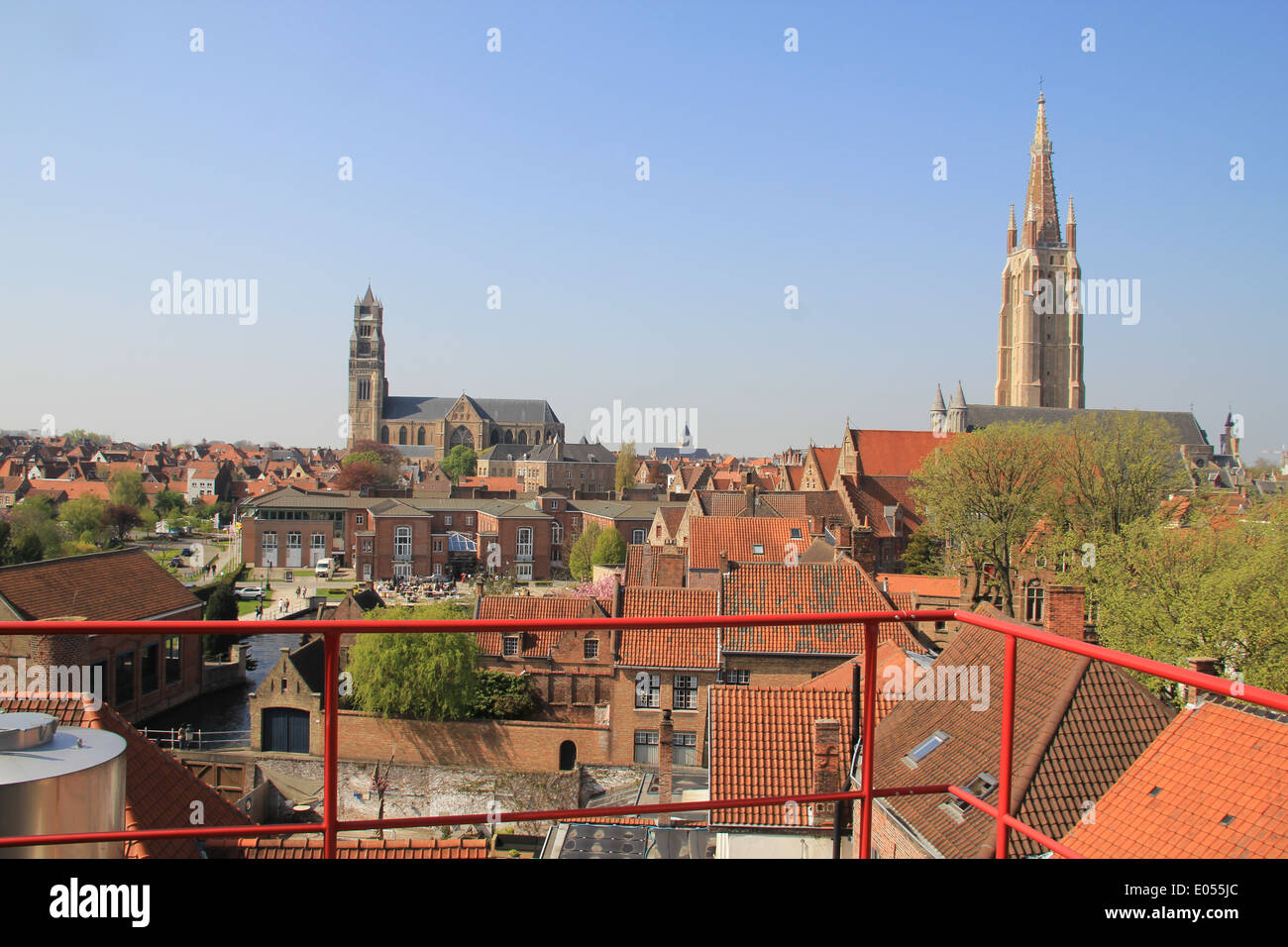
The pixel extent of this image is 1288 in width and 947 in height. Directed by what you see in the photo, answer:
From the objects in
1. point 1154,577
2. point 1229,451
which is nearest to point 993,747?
point 1154,577

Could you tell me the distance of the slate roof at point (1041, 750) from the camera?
990 centimetres

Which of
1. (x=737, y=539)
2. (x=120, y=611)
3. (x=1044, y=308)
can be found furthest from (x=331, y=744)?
(x=1044, y=308)

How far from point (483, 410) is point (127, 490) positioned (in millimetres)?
58192

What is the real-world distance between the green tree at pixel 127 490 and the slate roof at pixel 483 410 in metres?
53.8

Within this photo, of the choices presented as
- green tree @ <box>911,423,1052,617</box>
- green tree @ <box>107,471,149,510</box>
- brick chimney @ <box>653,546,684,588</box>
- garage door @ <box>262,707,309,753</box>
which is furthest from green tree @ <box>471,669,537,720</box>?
green tree @ <box>107,471,149,510</box>

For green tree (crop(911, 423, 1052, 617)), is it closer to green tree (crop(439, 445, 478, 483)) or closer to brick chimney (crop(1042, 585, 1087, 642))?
brick chimney (crop(1042, 585, 1087, 642))

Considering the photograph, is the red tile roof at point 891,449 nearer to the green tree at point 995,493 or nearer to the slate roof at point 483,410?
the green tree at point 995,493

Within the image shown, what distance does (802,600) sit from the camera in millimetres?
23609

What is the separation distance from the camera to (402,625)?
291 centimetres

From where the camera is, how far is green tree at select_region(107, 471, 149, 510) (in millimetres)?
70250

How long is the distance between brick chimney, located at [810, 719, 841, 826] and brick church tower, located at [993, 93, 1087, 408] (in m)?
79.7

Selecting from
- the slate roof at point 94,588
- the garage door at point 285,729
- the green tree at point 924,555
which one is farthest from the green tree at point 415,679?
the green tree at point 924,555

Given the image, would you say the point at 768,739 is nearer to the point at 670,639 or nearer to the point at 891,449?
the point at 670,639

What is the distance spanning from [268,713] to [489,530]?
37.0 meters
